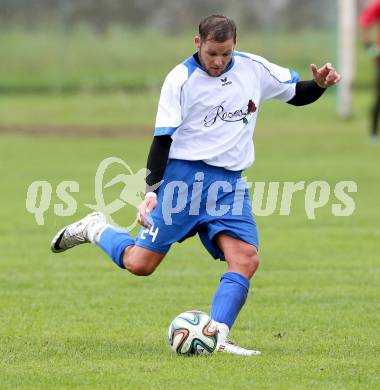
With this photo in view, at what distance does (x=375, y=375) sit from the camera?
5.68m

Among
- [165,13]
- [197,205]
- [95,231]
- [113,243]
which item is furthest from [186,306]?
[165,13]

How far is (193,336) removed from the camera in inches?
242

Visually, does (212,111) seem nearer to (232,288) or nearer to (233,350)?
(232,288)

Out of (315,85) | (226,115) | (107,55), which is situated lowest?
(226,115)

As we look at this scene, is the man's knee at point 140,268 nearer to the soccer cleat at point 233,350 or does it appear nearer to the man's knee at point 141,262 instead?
the man's knee at point 141,262

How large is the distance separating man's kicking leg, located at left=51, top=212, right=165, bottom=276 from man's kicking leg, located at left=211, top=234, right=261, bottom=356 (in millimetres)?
444

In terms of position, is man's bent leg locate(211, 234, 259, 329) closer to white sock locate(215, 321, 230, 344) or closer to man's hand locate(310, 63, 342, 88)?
white sock locate(215, 321, 230, 344)

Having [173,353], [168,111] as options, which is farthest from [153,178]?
[173,353]

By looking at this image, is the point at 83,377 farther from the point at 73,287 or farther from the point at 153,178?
the point at 73,287

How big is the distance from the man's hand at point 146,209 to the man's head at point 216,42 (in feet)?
2.61

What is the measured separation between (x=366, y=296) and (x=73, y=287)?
213cm

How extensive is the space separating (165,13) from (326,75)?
24903mm

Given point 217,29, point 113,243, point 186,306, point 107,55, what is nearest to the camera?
point 217,29

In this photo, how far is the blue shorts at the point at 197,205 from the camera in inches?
254
